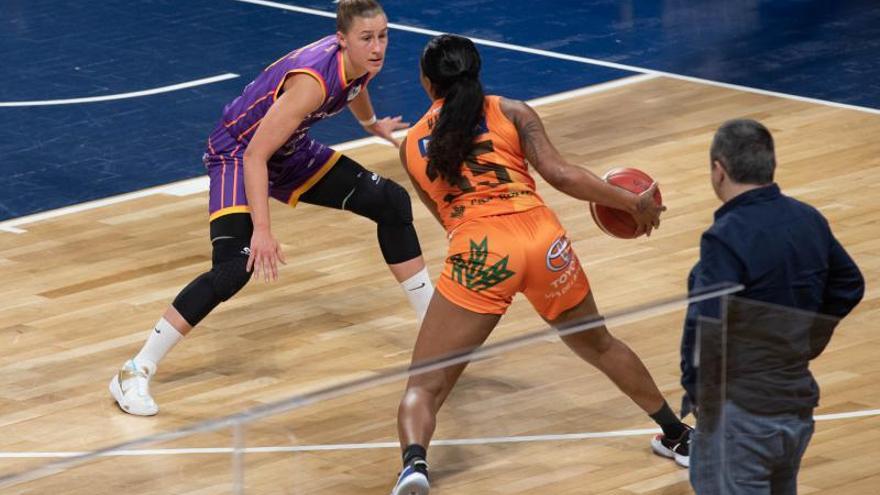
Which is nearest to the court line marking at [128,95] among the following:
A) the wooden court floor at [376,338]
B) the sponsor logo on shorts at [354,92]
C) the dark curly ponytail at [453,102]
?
the wooden court floor at [376,338]

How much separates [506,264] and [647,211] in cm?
53

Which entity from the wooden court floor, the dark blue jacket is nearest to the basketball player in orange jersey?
the wooden court floor

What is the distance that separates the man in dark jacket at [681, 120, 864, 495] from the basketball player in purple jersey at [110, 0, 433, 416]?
2.50 m

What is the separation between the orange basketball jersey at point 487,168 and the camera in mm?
5855

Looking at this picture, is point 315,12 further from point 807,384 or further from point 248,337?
point 807,384

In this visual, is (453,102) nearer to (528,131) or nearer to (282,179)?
(528,131)

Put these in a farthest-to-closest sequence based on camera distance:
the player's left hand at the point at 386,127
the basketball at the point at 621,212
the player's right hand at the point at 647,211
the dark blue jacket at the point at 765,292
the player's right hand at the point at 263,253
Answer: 1. the player's left hand at the point at 386,127
2. the player's right hand at the point at 263,253
3. the basketball at the point at 621,212
4. the player's right hand at the point at 647,211
5. the dark blue jacket at the point at 765,292

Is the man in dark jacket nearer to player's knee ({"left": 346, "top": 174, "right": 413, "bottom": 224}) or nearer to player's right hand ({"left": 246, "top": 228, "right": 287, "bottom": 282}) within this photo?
player's right hand ({"left": 246, "top": 228, "right": 287, "bottom": 282})

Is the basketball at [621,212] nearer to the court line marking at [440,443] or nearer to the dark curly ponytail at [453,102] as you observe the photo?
the dark curly ponytail at [453,102]

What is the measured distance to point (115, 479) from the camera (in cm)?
411

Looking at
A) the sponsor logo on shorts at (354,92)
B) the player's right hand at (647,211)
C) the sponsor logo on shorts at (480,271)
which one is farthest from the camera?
the sponsor logo on shorts at (354,92)

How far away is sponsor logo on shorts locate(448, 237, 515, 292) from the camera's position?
579 cm

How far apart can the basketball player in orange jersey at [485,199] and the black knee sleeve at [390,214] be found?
1437 millimetres

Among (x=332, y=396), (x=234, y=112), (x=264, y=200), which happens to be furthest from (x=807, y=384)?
(x=234, y=112)
